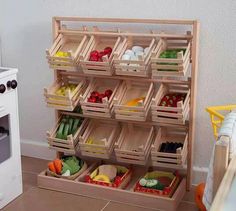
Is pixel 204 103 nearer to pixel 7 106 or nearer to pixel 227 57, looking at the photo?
pixel 227 57

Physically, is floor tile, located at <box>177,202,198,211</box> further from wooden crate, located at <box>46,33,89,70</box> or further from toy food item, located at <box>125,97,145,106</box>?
wooden crate, located at <box>46,33,89,70</box>

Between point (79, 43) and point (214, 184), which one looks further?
point (79, 43)

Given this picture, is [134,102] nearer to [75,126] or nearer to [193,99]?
[193,99]

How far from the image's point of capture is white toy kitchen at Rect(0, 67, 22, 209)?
2479 millimetres

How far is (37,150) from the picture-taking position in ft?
10.8

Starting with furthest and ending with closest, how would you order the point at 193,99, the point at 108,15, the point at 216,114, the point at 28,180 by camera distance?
the point at 28,180 < the point at 108,15 < the point at 193,99 < the point at 216,114

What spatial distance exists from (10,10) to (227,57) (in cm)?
157

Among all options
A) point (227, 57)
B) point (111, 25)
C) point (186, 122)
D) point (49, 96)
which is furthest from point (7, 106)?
point (227, 57)

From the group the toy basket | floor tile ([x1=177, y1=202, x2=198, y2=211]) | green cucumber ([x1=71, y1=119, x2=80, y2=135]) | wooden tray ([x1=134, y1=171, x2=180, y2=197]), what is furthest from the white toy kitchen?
the toy basket

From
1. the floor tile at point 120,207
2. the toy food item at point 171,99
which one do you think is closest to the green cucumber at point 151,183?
the floor tile at point 120,207

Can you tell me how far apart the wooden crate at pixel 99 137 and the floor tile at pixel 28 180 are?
0.40m

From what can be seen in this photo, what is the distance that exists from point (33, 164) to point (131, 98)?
946mm

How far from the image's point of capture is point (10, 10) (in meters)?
3.11

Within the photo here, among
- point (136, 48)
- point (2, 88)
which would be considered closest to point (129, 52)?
point (136, 48)
